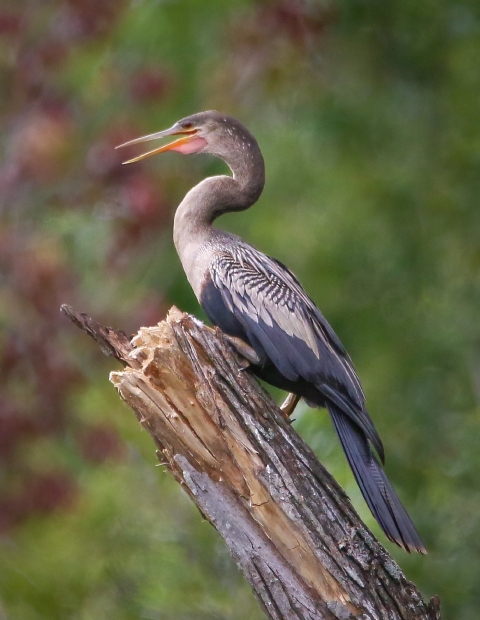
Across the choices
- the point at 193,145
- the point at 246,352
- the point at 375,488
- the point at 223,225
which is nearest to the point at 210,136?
the point at 193,145

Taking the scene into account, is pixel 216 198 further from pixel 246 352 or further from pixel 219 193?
pixel 246 352

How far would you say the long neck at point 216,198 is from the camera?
4.81 m

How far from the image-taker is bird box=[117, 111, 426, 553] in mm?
3998

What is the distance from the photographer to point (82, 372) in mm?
6684

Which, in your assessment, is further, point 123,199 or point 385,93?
point 385,93

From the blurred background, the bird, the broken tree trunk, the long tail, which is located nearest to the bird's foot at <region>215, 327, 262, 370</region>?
the bird

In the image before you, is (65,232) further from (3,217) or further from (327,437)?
(327,437)

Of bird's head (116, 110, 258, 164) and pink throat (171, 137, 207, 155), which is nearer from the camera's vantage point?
bird's head (116, 110, 258, 164)

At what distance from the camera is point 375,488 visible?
3857 mm

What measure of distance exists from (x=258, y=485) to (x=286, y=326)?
1023 mm

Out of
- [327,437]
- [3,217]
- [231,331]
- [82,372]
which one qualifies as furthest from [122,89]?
[231,331]

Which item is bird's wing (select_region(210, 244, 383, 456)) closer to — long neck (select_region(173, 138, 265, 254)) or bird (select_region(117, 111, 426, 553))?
bird (select_region(117, 111, 426, 553))

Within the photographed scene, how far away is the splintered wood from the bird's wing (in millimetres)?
490

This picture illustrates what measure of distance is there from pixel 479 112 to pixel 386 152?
0.86 meters
